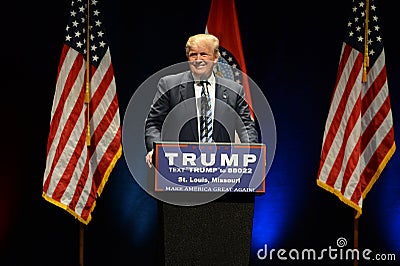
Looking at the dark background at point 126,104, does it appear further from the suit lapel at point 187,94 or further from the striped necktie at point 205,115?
the striped necktie at point 205,115

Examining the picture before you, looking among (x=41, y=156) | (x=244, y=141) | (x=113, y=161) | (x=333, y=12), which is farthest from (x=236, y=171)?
(x=333, y=12)

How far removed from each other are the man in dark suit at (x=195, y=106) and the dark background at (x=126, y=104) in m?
2.45

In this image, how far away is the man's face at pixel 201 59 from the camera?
377 cm

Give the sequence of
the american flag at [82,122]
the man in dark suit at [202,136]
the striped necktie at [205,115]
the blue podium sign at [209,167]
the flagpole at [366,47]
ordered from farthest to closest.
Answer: the flagpole at [366,47], the american flag at [82,122], the striped necktie at [205,115], the man in dark suit at [202,136], the blue podium sign at [209,167]

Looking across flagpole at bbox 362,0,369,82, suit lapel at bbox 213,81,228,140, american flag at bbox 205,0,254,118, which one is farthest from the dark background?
suit lapel at bbox 213,81,228,140

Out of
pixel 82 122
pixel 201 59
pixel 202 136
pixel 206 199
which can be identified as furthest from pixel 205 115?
pixel 82 122

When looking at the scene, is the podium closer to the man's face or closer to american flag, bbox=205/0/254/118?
the man's face

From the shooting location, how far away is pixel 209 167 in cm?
352

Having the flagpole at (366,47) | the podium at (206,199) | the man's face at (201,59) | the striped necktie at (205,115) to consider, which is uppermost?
the flagpole at (366,47)

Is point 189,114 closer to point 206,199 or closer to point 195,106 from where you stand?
point 195,106

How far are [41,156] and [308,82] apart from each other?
2473 millimetres

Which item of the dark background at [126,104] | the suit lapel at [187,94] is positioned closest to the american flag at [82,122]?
the dark background at [126,104]

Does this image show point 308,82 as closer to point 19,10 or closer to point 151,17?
point 151,17

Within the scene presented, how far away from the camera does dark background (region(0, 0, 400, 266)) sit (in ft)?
19.8
